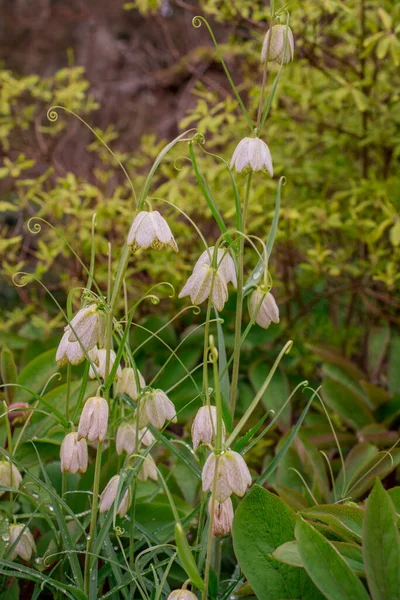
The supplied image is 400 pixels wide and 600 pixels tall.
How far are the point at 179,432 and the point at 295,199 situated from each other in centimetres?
75

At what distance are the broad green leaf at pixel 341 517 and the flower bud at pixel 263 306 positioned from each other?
9.6 inches

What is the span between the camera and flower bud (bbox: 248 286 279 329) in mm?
874

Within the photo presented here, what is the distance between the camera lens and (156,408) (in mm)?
845

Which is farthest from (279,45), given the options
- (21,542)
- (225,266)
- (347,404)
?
(347,404)

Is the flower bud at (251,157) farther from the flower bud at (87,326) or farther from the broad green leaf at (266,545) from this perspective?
the broad green leaf at (266,545)

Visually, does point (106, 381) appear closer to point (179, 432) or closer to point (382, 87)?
point (179, 432)

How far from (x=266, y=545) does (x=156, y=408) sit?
215mm

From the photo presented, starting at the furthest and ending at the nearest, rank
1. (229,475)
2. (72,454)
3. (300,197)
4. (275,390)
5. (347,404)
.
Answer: (300,197) → (275,390) → (347,404) → (72,454) → (229,475)

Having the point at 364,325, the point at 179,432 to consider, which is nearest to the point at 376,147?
the point at 364,325

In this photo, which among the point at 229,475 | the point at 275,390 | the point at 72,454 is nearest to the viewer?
the point at 229,475

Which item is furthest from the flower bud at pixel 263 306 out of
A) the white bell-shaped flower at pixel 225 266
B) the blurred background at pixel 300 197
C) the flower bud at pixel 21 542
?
the blurred background at pixel 300 197

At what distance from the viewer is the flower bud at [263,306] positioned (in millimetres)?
874

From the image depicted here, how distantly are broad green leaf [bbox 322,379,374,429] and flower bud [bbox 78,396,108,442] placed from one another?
0.82 m

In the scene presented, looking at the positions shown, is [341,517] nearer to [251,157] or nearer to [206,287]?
[206,287]
